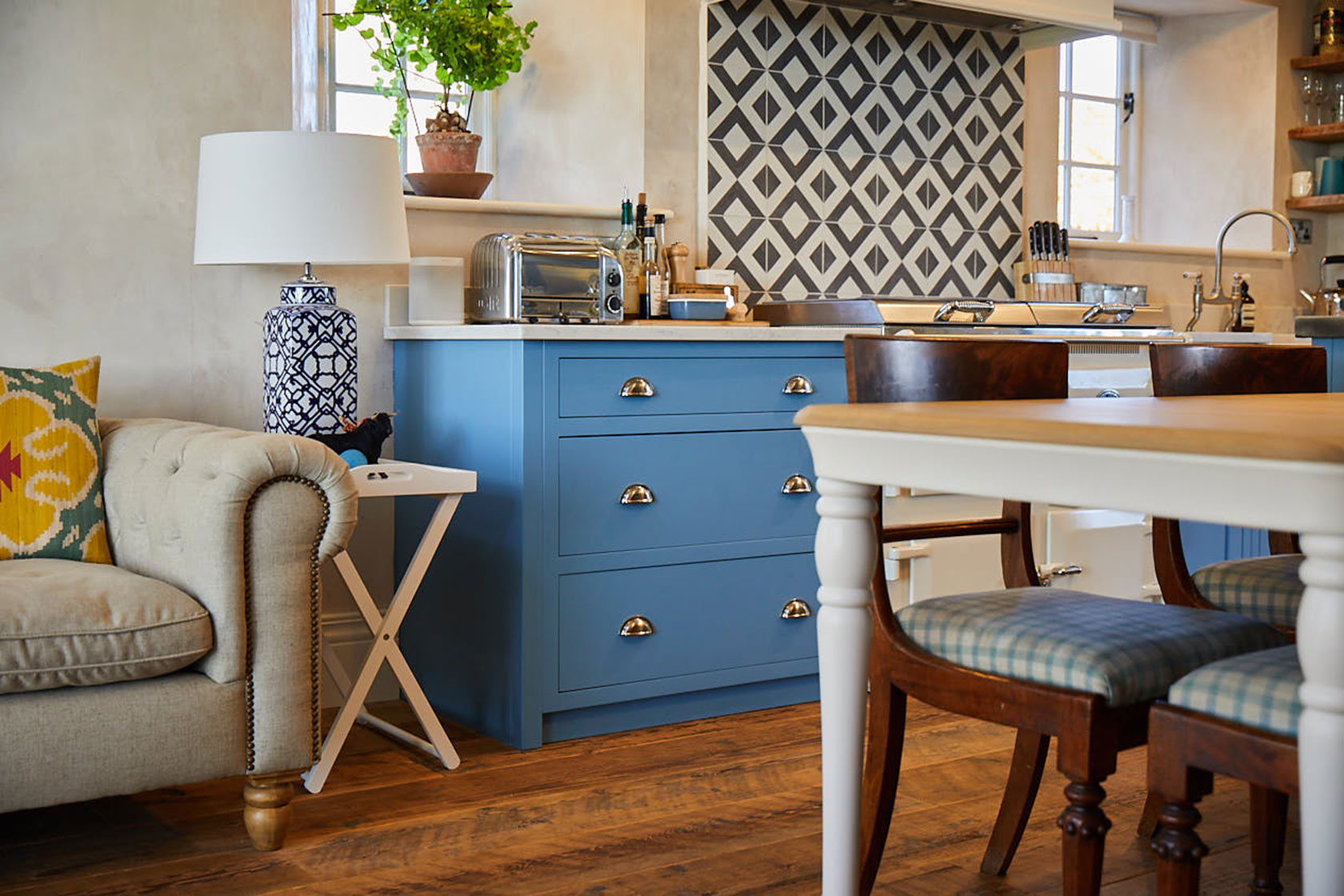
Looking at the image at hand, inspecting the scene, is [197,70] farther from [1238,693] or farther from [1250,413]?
[1238,693]

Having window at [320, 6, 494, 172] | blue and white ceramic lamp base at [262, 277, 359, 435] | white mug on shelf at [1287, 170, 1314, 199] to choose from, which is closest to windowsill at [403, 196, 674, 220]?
window at [320, 6, 494, 172]

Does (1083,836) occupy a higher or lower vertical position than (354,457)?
lower

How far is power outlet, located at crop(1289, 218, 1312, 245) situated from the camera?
5.44 m

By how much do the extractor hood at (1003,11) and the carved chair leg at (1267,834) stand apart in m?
2.54

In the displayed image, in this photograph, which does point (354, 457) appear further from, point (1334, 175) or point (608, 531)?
point (1334, 175)

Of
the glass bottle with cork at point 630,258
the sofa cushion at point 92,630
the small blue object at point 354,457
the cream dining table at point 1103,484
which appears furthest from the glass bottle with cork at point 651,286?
the cream dining table at point 1103,484

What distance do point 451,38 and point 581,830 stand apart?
194 centimetres

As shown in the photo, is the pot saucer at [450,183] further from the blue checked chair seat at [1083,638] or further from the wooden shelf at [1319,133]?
the wooden shelf at [1319,133]

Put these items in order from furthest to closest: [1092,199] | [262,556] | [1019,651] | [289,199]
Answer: [1092,199] → [289,199] → [262,556] → [1019,651]

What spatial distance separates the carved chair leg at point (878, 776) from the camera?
77.2 inches

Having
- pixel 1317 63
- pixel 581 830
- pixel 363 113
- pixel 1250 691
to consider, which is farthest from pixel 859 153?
pixel 1250 691

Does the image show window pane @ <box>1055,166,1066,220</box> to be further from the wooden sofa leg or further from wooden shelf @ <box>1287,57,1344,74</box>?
the wooden sofa leg

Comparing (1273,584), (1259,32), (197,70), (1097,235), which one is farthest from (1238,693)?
(1259,32)

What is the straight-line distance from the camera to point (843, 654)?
5.65ft
